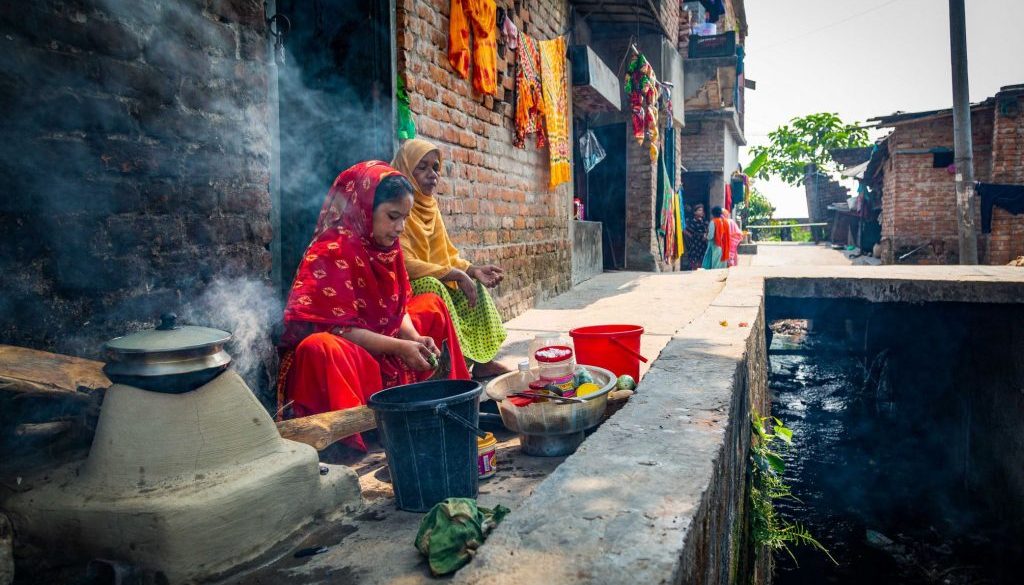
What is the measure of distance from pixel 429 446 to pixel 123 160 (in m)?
1.44

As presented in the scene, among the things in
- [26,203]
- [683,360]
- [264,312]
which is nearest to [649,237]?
[683,360]

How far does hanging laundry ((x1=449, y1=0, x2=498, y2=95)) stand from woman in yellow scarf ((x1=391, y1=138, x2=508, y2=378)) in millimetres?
1215

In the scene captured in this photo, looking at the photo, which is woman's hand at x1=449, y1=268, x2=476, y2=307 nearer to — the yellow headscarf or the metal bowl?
the yellow headscarf

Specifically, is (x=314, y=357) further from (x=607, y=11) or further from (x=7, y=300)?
(x=607, y=11)

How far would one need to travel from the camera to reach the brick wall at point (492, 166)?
4.07 m

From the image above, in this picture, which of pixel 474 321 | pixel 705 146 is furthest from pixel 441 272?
pixel 705 146

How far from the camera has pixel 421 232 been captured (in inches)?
139

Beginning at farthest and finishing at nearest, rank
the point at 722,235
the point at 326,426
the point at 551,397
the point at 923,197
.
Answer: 1. the point at 923,197
2. the point at 722,235
3. the point at 551,397
4. the point at 326,426

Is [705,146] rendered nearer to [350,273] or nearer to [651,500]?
[350,273]

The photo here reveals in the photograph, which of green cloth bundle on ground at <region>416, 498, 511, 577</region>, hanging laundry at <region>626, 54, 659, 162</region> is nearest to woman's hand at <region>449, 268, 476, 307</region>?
green cloth bundle on ground at <region>416, 498, 511, 577</region>

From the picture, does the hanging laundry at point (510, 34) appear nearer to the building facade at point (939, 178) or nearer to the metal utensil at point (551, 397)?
the metal utensil at point (551, 397)

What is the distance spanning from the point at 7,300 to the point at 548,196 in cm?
540

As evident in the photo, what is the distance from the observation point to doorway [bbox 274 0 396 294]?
372cm

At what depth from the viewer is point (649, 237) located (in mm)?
10031
